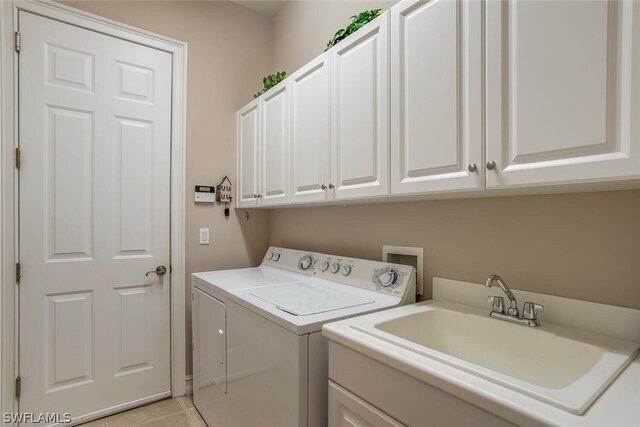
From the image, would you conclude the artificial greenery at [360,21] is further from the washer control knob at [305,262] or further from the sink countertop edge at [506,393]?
the sink countertop edge at [506,393]

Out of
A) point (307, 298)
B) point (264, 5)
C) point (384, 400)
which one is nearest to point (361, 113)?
point (307, 298)

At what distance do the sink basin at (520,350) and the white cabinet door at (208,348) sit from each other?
943mm

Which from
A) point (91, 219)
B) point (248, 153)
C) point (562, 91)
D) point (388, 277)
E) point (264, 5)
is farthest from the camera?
point (264, 5)

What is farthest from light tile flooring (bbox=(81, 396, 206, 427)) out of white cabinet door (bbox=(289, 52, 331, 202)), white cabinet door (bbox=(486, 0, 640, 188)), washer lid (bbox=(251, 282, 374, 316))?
white cabinet door (bbox=(486, 0, 640, 188))

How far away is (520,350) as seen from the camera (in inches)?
41.5

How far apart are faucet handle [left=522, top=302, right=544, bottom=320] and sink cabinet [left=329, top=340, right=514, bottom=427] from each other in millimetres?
519

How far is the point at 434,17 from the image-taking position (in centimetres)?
112

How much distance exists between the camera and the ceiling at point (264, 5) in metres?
2.57

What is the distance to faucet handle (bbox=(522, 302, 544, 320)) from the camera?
106cm

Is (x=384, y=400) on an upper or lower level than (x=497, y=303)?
lower

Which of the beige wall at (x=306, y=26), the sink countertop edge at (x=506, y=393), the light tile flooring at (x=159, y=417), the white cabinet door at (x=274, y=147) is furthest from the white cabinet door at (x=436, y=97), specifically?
the light tile flooring at (x=159, y=417)

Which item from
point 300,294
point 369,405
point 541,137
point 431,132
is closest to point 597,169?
point 541,137

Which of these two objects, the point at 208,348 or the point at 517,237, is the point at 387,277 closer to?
the point at 517,237

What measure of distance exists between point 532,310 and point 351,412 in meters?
0.68
